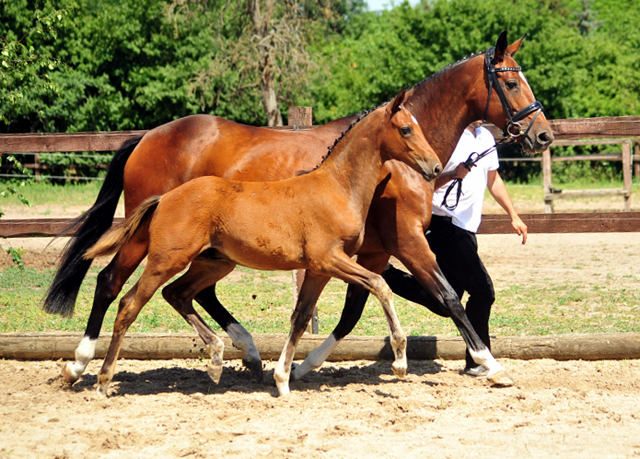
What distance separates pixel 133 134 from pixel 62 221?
1373 millimetres

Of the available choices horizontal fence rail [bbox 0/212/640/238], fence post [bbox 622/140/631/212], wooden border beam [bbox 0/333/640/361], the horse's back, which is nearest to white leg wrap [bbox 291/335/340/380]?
wooden border beam [bbox 0/333/640/361]

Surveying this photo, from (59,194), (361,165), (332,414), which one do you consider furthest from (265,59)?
(332,414)

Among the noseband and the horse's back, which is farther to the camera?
the horse's back

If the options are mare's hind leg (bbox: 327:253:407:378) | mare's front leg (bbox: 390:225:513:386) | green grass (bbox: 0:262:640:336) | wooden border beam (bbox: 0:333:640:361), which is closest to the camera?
mare's hind leg (bbox: 327:253:407:378)

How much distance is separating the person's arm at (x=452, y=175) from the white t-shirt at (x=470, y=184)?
45 millimetres

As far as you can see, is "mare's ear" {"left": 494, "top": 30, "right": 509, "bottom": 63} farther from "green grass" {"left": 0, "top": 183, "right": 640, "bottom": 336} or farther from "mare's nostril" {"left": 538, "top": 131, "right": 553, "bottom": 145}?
"green grass" {"left": 0, "top": 183, "right": 640, "bottom": 336}

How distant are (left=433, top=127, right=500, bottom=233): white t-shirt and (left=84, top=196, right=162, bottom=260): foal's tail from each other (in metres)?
2.02

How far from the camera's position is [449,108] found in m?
4.68

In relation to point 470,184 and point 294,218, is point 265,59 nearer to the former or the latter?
point 470,184

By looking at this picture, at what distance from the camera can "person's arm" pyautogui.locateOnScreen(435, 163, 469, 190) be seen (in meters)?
4.70

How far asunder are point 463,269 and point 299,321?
4.09ft

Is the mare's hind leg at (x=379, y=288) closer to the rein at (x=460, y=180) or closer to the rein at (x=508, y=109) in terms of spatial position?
the rein at (x=460, y=180)

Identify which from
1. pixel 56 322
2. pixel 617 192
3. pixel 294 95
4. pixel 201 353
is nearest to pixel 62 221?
pixel 56 322

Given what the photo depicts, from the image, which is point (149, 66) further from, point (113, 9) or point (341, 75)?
point (341, 75)
